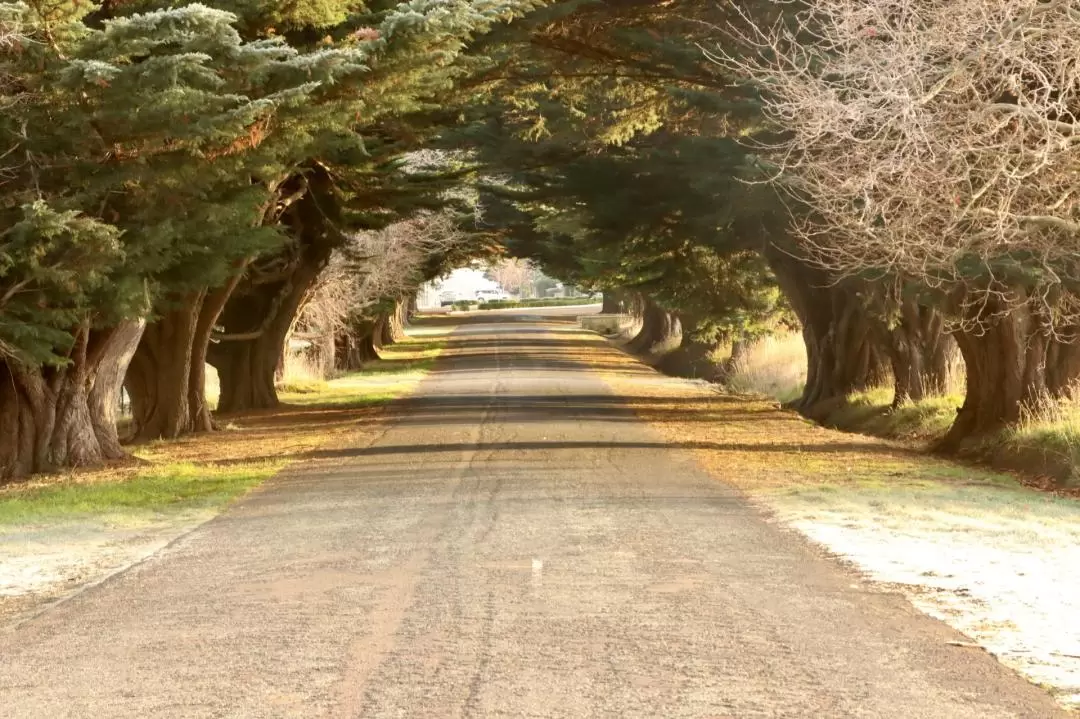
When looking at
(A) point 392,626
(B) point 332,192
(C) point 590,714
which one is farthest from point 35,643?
(B) point 332,192

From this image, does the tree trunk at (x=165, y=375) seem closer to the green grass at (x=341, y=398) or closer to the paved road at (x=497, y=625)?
the green grass at (x=341, y=398)

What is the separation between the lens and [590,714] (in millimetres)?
6980

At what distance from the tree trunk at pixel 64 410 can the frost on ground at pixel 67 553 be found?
6031 mm

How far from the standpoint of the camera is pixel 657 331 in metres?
66.2

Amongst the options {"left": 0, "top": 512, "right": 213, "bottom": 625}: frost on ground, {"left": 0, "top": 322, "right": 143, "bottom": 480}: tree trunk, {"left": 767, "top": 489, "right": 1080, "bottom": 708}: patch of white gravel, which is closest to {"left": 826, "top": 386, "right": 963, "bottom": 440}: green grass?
{"left": 767, "top": 489, "right": 1080, "bottom": 708}: patch of white gravel

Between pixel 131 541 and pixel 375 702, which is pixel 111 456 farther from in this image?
pixel 375 702

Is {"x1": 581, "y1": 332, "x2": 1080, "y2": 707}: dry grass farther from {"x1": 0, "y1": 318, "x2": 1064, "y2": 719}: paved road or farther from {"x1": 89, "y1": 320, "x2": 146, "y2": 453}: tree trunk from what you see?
{"x1": 89, "y1": 320, "x2": 146, "y2": 453}: tree trunk

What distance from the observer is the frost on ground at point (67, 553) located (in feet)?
36.2

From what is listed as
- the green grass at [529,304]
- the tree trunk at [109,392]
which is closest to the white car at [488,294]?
the green grass at [529,304]

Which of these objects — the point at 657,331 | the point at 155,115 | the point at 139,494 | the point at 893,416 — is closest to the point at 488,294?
the point at 657,331

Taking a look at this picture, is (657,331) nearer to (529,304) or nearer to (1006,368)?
(1006,368)

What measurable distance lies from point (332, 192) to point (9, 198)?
42.1 feet

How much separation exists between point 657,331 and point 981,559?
→ 2148 inches

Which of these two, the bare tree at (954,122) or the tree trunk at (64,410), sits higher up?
the bare tree at (954,122)
